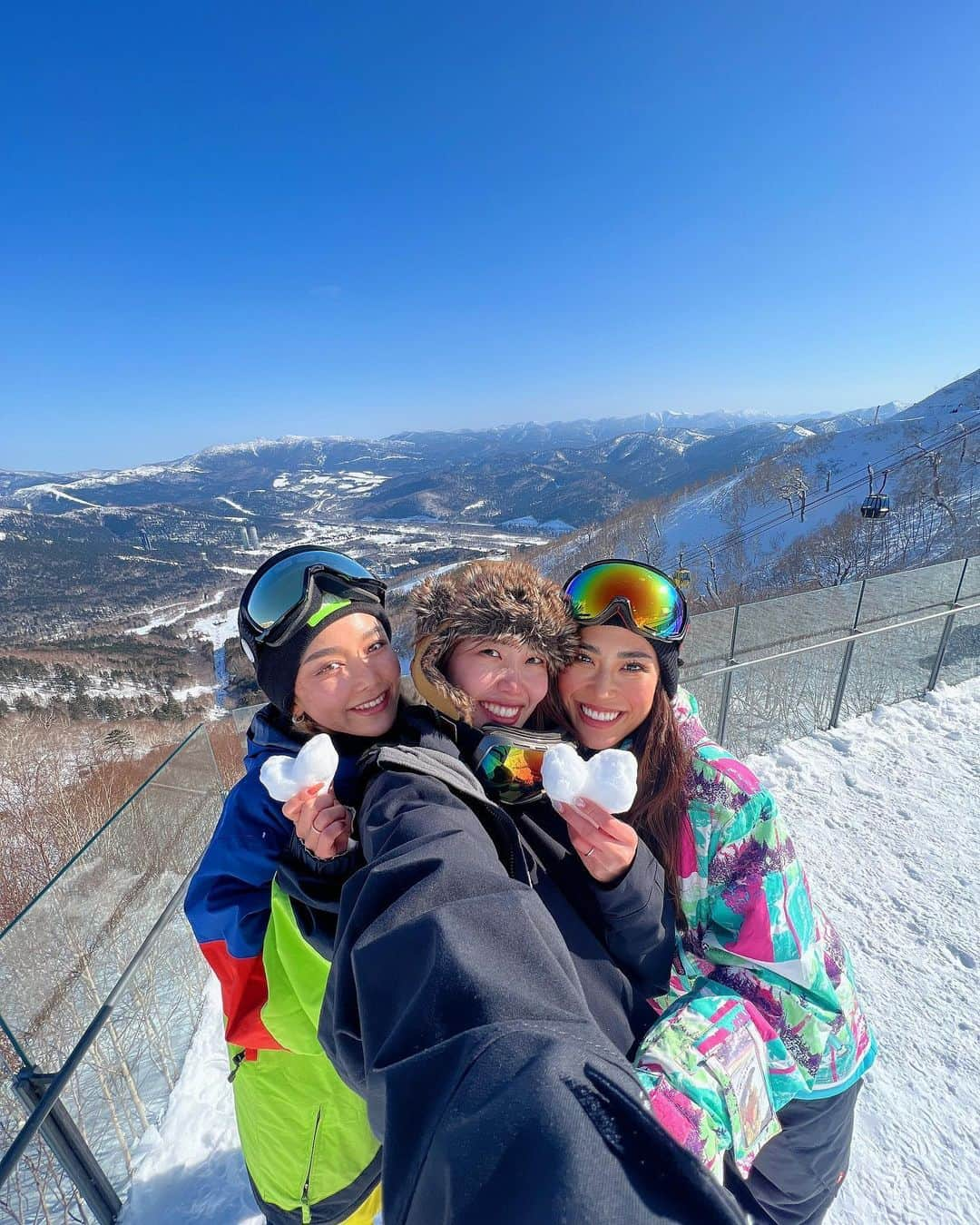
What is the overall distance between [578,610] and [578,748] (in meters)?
0.55

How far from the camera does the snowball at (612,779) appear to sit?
121 centimetres

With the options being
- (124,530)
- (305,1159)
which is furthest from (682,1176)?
(124,530)

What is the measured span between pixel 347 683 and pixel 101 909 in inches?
119

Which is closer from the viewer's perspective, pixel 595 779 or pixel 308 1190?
pixel 595 779

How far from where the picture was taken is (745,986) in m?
1.61

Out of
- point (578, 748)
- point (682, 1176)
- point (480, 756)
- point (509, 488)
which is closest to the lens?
point (682, 1176)

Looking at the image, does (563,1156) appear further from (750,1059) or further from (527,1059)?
(750,1059)

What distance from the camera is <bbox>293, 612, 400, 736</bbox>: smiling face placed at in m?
1.76

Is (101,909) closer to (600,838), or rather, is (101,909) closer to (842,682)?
(600,838)

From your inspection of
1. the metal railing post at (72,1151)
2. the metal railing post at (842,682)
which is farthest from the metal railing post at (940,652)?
the metal railing post at (72,1151)

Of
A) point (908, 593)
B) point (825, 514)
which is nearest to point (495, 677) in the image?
point (908, 593)

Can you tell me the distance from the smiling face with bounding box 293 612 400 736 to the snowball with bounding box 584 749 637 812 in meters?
0.79

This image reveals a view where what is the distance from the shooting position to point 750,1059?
1.40 m

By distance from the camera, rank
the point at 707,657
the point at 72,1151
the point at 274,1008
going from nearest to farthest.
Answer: the point at 274,1008, the point at 72,1151, the point at 707,657
